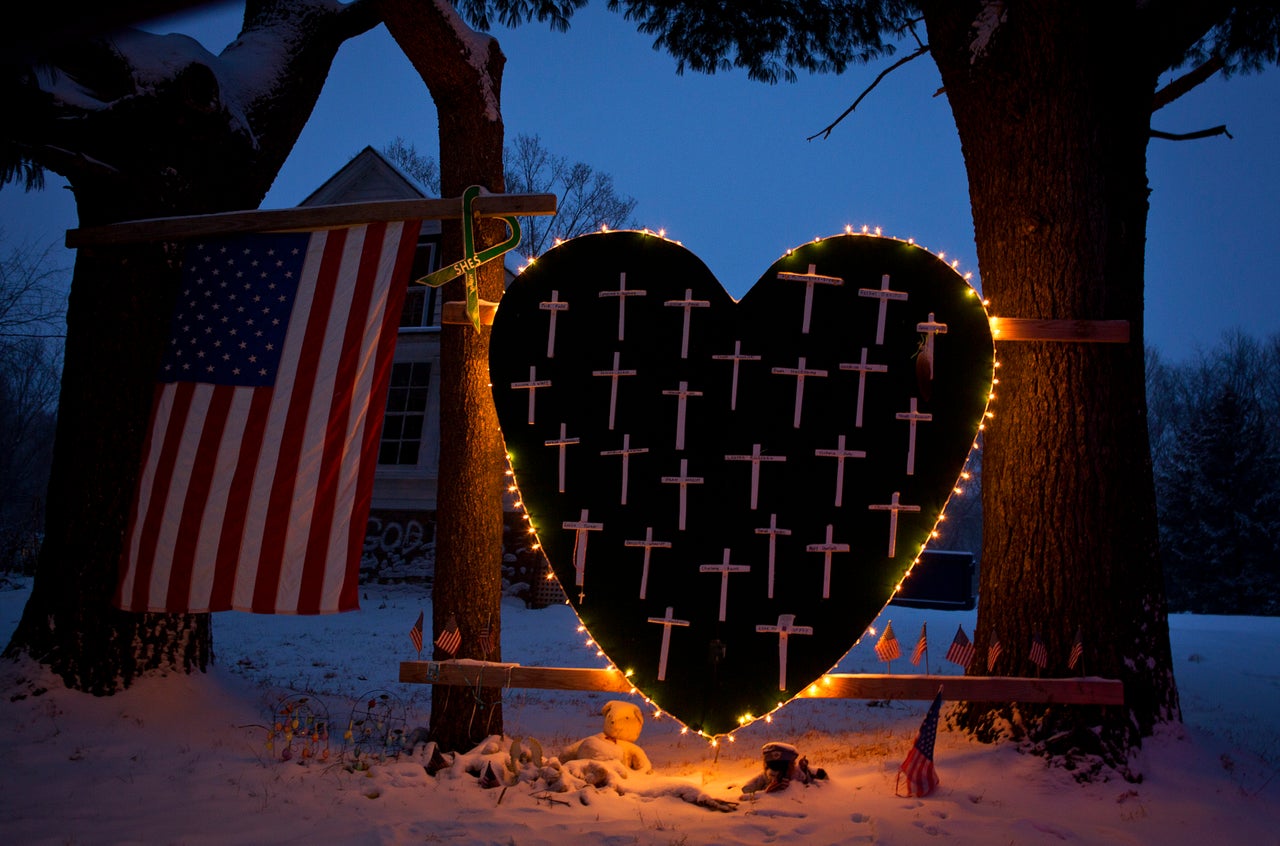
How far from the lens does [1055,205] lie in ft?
13.8

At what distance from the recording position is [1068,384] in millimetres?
4086

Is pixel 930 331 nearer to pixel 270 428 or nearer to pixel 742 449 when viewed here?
pixel 742 449

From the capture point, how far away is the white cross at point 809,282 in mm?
3689

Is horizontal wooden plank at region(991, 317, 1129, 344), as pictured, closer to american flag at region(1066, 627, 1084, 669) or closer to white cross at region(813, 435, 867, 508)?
white cross at region(813, 435, 867, 508)

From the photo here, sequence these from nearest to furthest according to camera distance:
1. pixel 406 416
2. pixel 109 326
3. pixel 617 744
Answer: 1. pixel 617 744
2. pixel 109 326
3. pixel 406 416

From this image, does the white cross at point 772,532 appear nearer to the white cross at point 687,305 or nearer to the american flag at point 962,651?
the white cross at point 687,305

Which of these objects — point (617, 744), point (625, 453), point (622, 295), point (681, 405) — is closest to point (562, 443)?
point (625, 453)

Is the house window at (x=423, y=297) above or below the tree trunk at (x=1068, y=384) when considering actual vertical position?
above

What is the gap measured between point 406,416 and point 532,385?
10.3 metres

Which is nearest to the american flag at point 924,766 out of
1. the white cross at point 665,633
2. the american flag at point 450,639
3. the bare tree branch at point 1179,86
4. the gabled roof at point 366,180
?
the white cross at point 665,633

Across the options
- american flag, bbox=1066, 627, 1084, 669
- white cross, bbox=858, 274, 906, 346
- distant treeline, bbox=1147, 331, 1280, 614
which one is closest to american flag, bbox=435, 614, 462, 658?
white cross, bbox=858, 274, 906, 346

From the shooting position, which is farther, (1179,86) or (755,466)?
(1179,86)

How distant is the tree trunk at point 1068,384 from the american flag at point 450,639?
2.64 meters

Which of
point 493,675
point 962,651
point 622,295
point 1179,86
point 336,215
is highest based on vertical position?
point 1179,86
